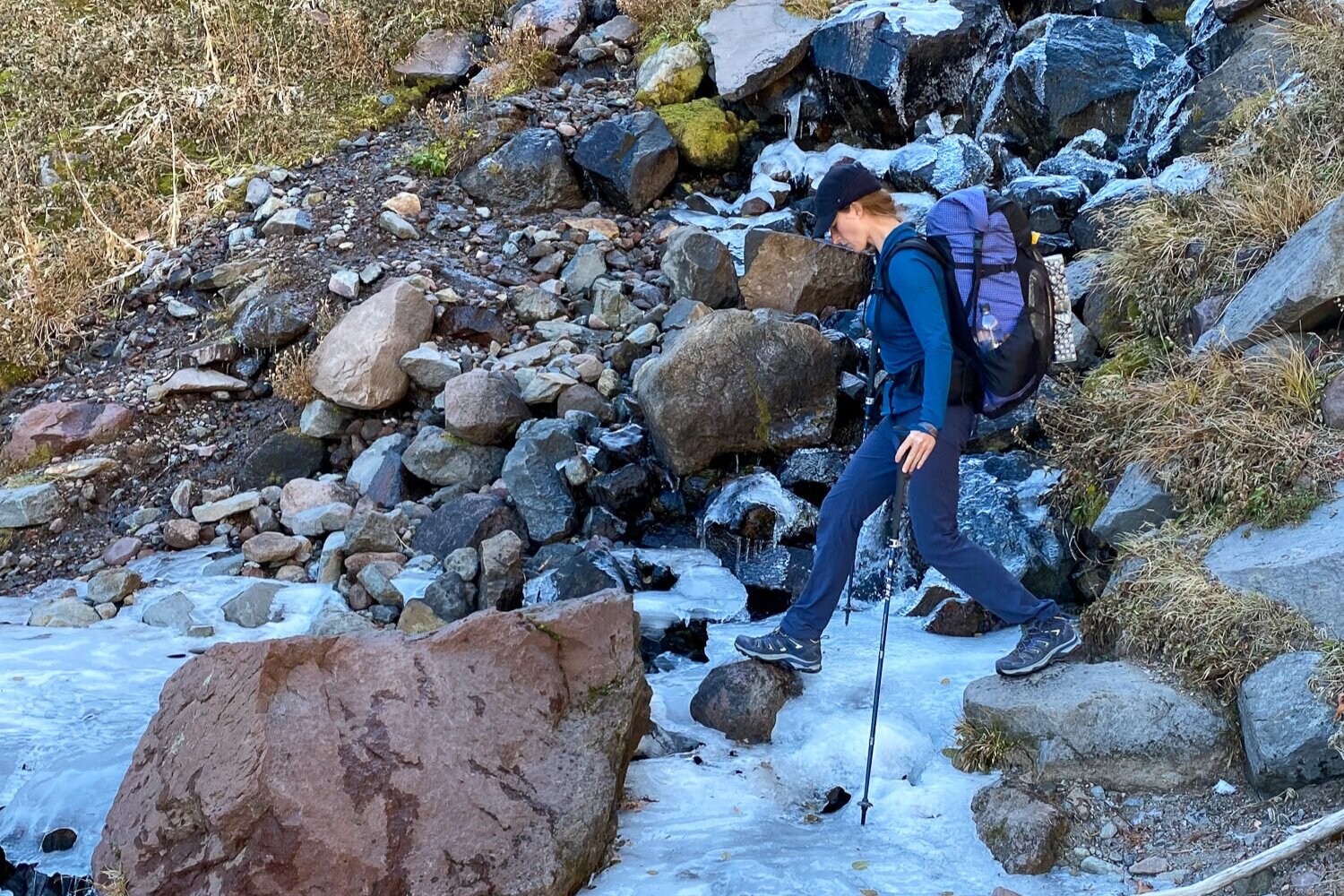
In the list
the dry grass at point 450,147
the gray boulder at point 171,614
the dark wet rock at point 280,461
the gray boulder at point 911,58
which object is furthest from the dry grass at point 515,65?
the gray boulder at point 171,614

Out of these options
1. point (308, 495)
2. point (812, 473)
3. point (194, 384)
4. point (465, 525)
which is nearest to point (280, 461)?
point (308, 495)

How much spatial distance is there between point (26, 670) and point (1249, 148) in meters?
7.79

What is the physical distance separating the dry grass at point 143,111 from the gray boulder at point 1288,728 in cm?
903

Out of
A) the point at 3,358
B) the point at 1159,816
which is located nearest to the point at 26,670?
the point at 3,358

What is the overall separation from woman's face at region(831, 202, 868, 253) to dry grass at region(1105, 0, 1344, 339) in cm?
299

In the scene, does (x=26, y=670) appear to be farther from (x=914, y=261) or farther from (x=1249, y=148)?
(x=1249, y=148)

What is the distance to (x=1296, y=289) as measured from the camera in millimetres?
5461

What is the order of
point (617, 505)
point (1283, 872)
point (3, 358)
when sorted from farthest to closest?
point (3, 358) → point (617, 505) → point (1283, 872)

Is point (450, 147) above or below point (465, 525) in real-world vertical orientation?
above

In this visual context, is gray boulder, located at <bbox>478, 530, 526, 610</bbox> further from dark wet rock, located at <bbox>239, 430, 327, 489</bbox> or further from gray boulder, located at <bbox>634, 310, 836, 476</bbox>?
dark wet rock, located at <bbox>239, 430, 327, 489</bbox>

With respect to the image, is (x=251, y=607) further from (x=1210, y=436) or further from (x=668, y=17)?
(x=668, y=17)

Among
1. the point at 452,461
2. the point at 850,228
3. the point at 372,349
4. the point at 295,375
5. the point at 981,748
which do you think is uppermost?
the point at 850,228

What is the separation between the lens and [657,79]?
11.6 meters

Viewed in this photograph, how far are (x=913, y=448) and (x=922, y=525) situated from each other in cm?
40
